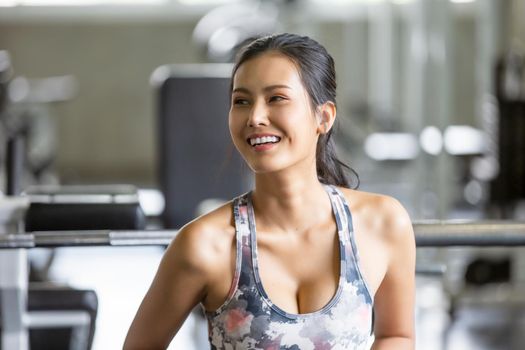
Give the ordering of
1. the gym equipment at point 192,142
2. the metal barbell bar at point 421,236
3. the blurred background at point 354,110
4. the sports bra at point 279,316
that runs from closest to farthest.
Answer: the sports bra at point 279,316
the metal barbell bar at point 421,236
the gym equipment at point 192,142
the blurred background at point 354,110

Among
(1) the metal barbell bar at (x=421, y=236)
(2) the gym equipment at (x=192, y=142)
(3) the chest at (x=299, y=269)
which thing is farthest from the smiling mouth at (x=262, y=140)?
(2) the gym equipment at (x=192, y=142)

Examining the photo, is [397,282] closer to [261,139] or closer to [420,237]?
[420,237]

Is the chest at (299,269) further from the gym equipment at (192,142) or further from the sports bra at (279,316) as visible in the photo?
the gym equipment at (192,142)

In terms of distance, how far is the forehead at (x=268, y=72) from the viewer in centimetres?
108

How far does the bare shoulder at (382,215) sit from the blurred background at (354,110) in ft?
0.61

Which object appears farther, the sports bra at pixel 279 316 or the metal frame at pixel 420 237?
the metal frame at pixel 420 237

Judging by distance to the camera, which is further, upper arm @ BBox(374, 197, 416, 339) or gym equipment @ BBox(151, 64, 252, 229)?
gym equipment @ BBox(151, 64, 252, 229)

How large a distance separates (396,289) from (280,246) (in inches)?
6.4

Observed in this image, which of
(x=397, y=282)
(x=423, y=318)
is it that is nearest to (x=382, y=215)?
(x=397, y=282)

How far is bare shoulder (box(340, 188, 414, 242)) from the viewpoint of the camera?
1.14 metres

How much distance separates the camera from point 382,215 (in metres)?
1.15

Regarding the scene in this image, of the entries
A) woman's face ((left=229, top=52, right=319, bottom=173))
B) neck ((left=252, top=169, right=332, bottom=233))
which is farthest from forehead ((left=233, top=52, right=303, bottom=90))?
neck ((left=252, top=169, right=332, bottom=233))

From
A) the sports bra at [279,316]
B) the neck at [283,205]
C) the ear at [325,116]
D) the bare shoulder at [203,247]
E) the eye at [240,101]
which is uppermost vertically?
the eye at [240,101]

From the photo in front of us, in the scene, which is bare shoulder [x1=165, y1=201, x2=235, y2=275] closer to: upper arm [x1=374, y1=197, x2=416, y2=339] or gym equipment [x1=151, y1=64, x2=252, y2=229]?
upper arm [x1=374, y1=197, x2=416, y2=339]
